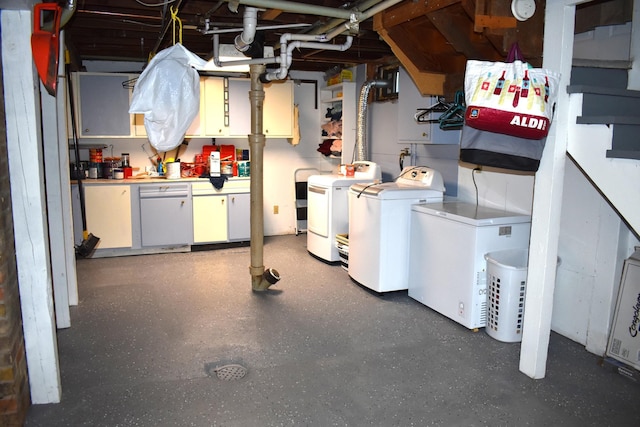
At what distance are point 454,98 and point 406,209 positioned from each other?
3.22 ft

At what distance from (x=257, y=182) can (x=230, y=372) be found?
1835 mm

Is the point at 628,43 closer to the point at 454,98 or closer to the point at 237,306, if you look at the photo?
the point at 454,98

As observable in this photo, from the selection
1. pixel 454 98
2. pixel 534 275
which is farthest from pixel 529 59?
pixel 534 275

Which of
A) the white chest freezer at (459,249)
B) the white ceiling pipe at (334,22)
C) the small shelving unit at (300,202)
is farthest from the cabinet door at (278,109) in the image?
the white chest freezer at (459,249)

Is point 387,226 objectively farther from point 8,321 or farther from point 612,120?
point 8,321

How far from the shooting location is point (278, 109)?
6367 mm

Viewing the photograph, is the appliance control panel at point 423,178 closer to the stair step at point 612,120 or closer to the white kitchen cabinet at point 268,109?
the stair step at point 612,120

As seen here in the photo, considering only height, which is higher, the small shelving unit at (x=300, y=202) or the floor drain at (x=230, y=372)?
the small shelving unit at (x=300, y=202)

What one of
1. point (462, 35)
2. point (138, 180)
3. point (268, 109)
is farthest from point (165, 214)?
point (462, 35)

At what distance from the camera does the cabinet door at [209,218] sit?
5930 millimetres

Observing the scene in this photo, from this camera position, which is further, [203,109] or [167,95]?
[203,109]

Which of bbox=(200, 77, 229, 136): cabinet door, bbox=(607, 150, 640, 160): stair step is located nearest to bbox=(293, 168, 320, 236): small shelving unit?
bbox=(200, 77, 229, 136): cabinet door

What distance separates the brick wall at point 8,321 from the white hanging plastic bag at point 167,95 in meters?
0.66

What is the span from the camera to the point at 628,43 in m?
3.17
